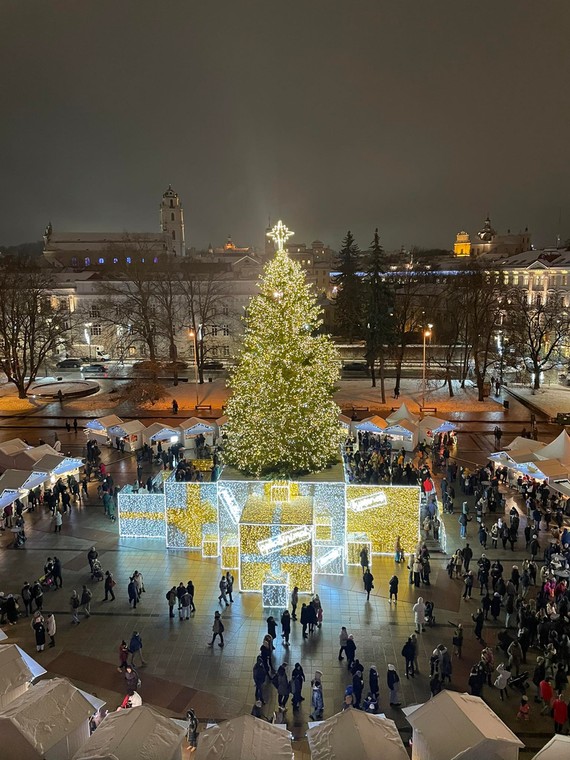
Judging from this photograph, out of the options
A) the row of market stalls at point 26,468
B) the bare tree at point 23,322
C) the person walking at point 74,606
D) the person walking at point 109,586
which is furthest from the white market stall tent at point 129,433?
the bare tree at point 23,322

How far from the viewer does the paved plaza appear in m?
10.3

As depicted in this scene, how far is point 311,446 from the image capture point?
14.6 metres

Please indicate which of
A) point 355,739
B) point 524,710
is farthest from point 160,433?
point 355,739

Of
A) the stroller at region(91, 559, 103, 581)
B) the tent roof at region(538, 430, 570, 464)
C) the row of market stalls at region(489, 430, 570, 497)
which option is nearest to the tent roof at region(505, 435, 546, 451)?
the row of market stalls at region(489, 430, 570, 497)

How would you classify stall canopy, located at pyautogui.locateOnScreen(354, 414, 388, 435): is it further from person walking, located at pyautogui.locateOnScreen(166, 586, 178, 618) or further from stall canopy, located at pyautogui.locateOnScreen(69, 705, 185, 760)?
stall canopy, located at pyautogui.locateOnScreen(69, 705, 185, 760)

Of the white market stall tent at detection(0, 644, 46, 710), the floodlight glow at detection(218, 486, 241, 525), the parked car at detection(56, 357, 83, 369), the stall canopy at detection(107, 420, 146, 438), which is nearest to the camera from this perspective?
the white market stall tent at detection(0, 644, 46, 710)

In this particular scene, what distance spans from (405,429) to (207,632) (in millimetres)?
14141

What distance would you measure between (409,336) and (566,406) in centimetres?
2072

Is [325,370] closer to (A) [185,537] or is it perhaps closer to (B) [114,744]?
(A) [185,537]

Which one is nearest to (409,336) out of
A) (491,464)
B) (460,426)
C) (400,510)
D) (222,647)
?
(460,426)

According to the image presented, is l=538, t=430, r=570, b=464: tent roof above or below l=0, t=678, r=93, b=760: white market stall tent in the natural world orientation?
above

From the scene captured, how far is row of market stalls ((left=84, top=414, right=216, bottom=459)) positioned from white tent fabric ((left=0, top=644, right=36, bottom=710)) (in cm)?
1442

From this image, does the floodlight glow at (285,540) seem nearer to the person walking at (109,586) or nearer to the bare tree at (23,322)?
the person walking at (109,586)

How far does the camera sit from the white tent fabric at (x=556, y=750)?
278 inches
